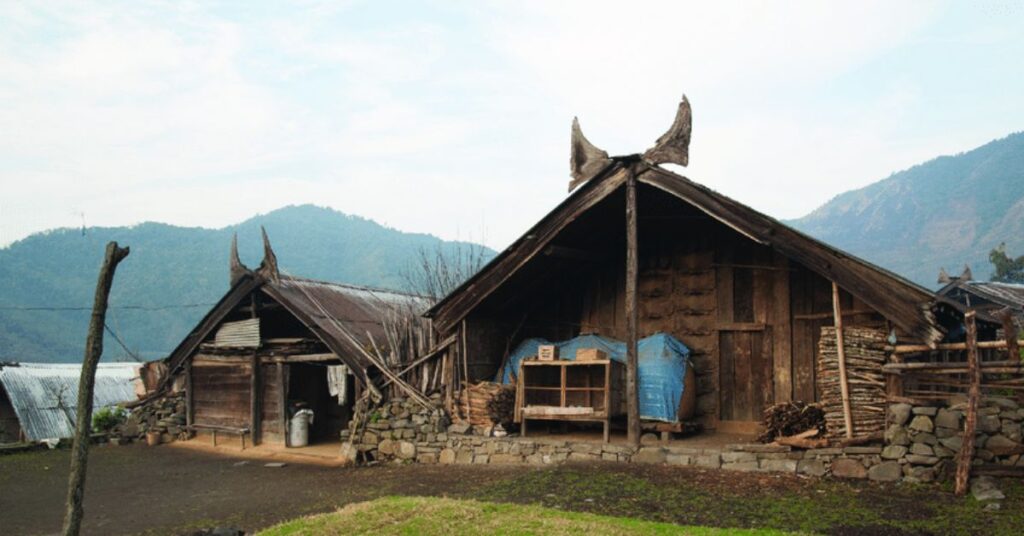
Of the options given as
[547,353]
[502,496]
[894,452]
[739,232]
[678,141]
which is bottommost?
[502,496]

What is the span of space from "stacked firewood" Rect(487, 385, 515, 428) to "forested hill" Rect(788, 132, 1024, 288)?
7747 cm

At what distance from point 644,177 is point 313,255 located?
93.8m

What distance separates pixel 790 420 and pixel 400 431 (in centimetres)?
763

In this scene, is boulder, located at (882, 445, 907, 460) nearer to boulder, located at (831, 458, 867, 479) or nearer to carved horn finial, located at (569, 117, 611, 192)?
boulder, located at (831, 458, 867, 479)

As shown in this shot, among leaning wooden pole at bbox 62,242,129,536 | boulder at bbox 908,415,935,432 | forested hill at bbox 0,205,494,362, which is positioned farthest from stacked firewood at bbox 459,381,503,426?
forested hill at bbox 0,205,494,362

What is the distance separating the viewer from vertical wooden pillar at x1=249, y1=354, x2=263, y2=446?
19.8m

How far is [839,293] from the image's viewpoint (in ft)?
44.6

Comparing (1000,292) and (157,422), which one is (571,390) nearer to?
(157,422)

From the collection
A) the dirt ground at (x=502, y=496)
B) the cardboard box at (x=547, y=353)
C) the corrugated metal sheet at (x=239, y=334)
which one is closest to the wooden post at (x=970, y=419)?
the dirt ground at (x=502, y=496)

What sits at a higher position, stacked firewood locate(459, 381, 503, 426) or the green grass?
stacked firewood locate(459, 381, 503, 426)

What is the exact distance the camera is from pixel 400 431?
16.2m

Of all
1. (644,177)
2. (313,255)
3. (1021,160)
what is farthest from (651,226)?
(1021,160)

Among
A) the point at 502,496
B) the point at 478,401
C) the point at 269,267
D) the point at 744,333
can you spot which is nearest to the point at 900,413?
the point at 744,333

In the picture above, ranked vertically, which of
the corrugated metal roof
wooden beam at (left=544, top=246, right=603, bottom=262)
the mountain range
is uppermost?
the mountain range
